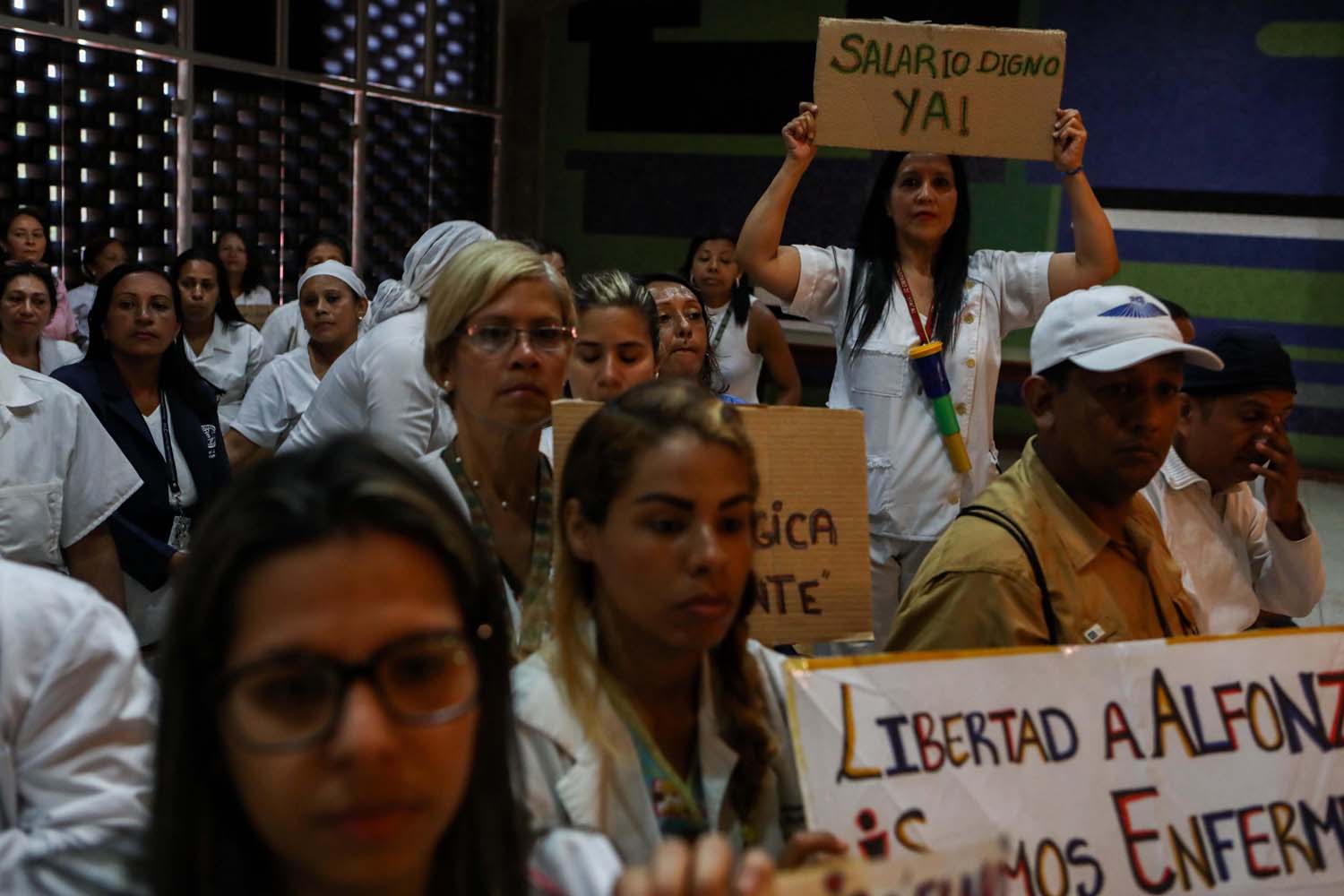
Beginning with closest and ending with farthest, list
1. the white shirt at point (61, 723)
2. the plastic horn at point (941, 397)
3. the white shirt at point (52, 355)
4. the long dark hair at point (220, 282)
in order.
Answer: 1. the white shirt at point (61, 723)
2. the plastic horn at point (941, 397)
3. the white shirt at point (52, 355)
4. the long dark hair at point (220, 282)

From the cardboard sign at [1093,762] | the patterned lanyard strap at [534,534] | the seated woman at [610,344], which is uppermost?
the seated woman at [610,344]

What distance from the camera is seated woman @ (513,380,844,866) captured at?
1.83 meters

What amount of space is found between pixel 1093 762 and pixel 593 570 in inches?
30.1

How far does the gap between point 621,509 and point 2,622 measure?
0.78 m

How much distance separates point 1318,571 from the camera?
3297 mm

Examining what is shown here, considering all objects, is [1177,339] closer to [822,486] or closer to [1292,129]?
[822,486]

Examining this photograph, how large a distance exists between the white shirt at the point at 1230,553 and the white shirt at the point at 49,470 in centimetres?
242

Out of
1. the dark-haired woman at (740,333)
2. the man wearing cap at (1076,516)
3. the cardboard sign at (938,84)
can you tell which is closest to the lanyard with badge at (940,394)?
the cardboard sign at (938,84)

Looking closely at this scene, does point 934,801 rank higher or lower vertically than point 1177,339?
lower

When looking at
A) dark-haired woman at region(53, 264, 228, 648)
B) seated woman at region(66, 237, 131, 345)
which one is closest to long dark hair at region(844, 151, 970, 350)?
dark-haired woman at region(53, 264, 228, 648)

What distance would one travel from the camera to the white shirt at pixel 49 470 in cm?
314

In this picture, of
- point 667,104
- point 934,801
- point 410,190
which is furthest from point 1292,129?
point 934,801

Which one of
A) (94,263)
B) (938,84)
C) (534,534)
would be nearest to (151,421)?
(534,534)

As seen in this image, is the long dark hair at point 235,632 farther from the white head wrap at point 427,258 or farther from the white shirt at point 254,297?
the white shirt at point 254,297
